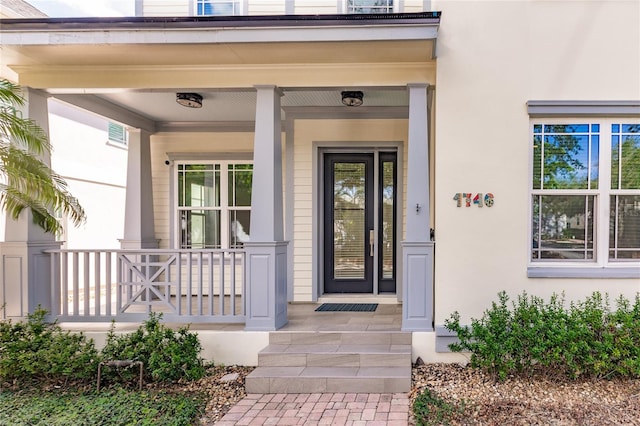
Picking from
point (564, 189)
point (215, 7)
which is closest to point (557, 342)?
point (564, 189)

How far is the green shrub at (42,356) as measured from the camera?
4426mm

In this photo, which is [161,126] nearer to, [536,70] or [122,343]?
[122,343]

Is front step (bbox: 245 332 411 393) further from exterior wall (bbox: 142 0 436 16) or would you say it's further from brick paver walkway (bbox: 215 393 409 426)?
exterior wall (bbox: 142 0 436 16)

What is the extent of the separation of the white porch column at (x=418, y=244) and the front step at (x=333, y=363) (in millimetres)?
319

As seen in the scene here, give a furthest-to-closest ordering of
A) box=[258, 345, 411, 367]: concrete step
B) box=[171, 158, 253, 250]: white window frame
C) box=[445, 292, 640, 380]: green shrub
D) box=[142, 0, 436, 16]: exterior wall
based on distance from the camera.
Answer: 1. box=[171, 158, 253, 250]: white window frame
2. box=[142, 0, 436, 16]: exterior wall
3. box=[258, 345, 411, 367]: concrete step
4. box=[445, 292, 640, 380]: green shrub

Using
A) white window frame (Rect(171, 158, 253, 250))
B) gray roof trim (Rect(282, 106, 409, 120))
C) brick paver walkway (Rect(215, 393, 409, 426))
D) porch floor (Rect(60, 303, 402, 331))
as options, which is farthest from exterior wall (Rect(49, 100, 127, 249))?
brick paver walkway (Rect(215, 393, 409, 426))

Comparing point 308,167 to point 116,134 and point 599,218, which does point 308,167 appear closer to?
point 599,218

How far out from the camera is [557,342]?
4.40 metres

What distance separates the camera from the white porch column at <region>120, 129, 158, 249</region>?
768 centimetres

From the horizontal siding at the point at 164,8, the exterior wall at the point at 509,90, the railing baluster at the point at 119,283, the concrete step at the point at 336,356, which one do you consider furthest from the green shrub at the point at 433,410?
the horizontal siding at the point at 164,8

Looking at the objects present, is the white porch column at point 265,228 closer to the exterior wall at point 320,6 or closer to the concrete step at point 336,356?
the concrete step at point 336,356

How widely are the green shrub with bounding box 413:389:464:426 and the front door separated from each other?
10.5 ft

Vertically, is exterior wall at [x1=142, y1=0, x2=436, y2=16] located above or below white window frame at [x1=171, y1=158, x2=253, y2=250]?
above

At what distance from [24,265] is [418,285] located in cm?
498
